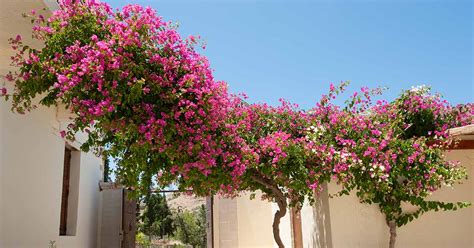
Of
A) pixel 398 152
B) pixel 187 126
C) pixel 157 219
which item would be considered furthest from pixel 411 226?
pixel 157 219

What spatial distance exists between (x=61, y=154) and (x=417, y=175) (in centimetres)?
631

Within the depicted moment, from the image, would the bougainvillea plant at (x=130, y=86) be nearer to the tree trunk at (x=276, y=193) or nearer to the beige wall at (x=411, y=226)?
the tree trunk at (x=276, y=193)

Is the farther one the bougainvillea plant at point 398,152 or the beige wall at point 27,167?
the bougainvillea plant at point 398,152

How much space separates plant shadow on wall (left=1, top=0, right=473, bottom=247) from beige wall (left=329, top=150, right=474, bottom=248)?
0.23 meters

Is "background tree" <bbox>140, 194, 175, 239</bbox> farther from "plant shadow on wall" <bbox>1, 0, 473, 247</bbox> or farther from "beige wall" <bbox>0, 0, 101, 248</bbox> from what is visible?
"plant shadow on wall" <bbox>1, 0, 473, 247</bbox>

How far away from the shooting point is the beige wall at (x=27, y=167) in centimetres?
534

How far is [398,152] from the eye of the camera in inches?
236

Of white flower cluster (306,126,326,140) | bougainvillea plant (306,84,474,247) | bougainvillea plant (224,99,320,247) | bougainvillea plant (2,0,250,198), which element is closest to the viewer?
bougainvillea plant (2,0,250,198)

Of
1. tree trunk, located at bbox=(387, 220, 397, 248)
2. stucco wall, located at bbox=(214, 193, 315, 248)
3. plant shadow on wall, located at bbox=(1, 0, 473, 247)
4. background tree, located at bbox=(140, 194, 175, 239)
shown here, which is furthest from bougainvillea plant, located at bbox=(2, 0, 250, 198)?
background tree, located at bbox=(140, 194, 175, 239)

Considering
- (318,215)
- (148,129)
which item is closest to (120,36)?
(148,129)

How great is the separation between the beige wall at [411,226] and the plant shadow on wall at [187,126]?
0.76ft

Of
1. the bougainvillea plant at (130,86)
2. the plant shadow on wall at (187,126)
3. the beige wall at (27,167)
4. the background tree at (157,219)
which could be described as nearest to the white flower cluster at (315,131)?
the plant shadow on wall at (187,126)

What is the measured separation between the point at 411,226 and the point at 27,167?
592 cm

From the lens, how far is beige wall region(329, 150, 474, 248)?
6453 millimetres
